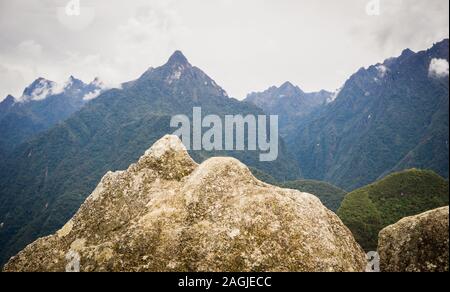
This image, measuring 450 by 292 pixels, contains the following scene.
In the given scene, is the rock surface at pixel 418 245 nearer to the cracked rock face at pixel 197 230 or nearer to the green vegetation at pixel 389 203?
the cracked rock face at pixel 197 230

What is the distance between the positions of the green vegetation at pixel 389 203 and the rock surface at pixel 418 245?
148m

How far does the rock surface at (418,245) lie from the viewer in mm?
12109

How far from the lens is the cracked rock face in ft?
42.6

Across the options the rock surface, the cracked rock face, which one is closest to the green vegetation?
the rock surface

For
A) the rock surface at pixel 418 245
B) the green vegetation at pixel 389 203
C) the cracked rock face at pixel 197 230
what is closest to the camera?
the rock surface at pixel 418 245

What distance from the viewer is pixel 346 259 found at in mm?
13312

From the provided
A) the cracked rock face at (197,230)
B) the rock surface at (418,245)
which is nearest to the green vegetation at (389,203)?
the rock surface at (418,245)

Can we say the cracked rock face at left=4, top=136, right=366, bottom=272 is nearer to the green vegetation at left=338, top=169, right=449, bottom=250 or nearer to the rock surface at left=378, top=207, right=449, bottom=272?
the rock surface at left=378, top=207, right=449, bottom=272

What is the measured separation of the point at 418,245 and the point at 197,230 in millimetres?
8799

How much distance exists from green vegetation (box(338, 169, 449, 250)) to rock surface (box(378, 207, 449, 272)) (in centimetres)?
14832
